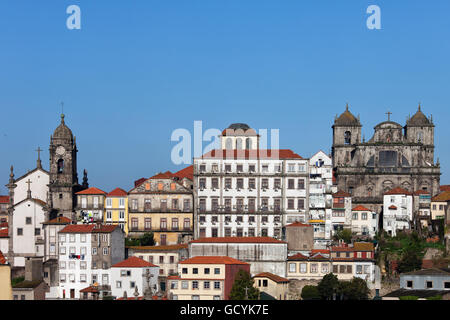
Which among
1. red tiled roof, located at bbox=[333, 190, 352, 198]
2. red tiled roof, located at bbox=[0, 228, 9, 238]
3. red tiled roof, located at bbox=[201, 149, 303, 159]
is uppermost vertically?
red tiled roof, located at bbox=[201, 149, 303, 159]

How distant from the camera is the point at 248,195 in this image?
111375 mm

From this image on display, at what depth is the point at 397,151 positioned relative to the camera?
126 meters

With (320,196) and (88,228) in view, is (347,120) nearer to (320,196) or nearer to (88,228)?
(320,196)

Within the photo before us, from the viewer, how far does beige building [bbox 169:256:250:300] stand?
9350cm

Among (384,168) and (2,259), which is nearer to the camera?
(2,259)

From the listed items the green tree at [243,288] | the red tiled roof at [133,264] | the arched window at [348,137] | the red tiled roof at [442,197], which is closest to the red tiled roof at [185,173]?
the red tiled roof at [133,264]

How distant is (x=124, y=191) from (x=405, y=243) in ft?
111

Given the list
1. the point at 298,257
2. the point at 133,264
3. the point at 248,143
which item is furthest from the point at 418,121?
the point at 133,264

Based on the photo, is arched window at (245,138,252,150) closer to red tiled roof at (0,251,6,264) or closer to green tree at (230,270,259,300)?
green tree at (230,270,259,300)

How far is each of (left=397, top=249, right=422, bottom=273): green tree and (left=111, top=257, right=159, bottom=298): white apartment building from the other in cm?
2524

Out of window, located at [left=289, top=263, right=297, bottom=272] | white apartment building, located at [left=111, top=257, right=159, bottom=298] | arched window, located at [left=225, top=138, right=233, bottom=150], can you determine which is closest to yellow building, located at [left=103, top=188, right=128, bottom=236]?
arched window, located at [left=225, top=138, right=233, bottom=150]

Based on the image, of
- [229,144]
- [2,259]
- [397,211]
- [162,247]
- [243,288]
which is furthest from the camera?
[229,144]

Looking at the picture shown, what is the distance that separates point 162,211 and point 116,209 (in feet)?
20.6
